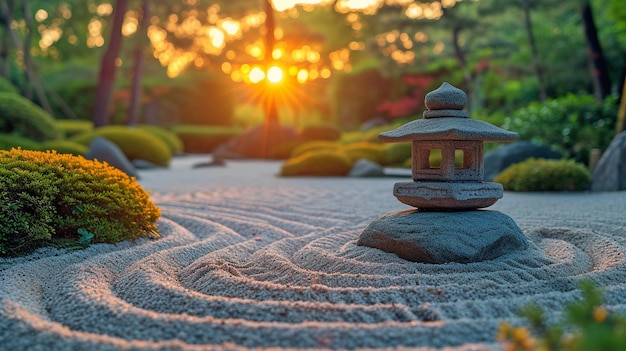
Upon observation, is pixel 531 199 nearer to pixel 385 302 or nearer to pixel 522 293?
pixel 522 293

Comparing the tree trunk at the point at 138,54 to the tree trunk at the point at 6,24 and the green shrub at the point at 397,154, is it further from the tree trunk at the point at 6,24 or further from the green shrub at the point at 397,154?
the green shrub at the point at 397,154

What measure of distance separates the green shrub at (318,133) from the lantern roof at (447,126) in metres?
15.5

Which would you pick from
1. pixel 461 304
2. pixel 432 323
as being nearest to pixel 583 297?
pixel 461 304

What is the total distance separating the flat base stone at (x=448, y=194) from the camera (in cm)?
390

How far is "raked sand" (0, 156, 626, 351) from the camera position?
7.68ft

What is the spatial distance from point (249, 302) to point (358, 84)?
23.2 metres

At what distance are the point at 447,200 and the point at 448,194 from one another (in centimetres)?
5

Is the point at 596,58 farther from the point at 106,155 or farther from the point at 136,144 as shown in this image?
the point at 136,144

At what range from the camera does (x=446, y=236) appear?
12.1ft

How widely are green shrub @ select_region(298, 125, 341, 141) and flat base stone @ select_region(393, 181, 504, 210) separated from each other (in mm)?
15507

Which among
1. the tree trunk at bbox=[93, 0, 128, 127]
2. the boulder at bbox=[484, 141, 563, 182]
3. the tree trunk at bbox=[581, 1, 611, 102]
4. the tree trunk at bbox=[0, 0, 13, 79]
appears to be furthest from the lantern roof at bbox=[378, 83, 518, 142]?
the tree trunk at bbox=[0, 0, 13, 79]

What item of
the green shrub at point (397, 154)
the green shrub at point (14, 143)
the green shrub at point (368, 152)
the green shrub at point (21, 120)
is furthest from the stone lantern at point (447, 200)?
the green shrub at point (21, 120)

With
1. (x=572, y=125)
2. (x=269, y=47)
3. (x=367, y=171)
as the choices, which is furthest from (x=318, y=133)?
(x=572, y=125)

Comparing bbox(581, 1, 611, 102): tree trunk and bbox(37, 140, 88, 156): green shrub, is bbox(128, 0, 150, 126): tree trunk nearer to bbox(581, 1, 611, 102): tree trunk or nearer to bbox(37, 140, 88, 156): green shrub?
bbox(37, 140, 88, 156): green shrub
